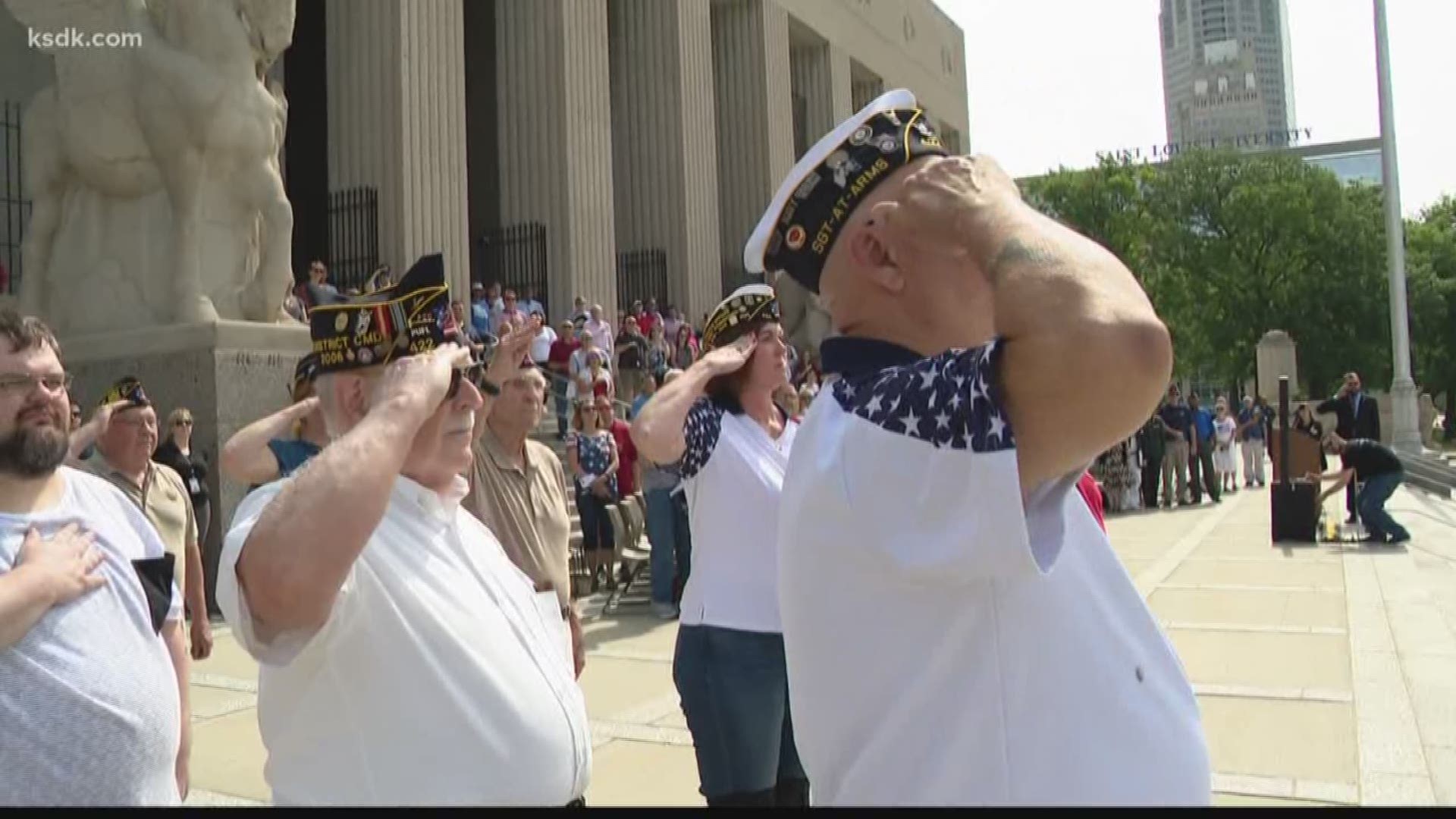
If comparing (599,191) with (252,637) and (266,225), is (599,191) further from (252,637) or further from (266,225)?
(252,637)

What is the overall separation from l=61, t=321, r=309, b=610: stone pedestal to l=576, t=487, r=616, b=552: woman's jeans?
8.84ft

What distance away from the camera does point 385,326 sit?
244 cm

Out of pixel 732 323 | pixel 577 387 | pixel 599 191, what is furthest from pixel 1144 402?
pixel 599 191

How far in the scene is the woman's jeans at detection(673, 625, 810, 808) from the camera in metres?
3.43

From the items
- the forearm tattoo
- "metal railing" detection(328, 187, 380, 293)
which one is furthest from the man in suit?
the forearm tattoo

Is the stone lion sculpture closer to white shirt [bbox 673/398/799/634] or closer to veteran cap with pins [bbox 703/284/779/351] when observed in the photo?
veteran cap with pins [bbox 703/284/779/351]

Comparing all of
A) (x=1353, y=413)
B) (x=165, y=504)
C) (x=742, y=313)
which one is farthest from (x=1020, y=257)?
(x=1353, y=413)

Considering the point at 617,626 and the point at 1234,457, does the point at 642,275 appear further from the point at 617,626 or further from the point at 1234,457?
the point at 617,626

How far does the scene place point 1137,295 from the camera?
4.11 ft

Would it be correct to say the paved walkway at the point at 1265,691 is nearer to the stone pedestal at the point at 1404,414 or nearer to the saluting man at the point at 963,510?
the saluting man at the point at 963,510

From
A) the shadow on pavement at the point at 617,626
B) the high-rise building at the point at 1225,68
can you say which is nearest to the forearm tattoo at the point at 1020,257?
the shadow on pavement at the point at 617,626

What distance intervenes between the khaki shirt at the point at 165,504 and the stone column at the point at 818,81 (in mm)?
26219

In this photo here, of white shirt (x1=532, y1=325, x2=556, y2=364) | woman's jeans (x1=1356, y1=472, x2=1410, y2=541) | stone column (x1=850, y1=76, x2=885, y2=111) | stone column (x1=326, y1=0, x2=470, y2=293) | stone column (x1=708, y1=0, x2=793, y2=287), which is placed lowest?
woman's jeans (x1=1356, y1=472, x2=1410, y2=541)

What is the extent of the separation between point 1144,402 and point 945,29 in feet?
137
